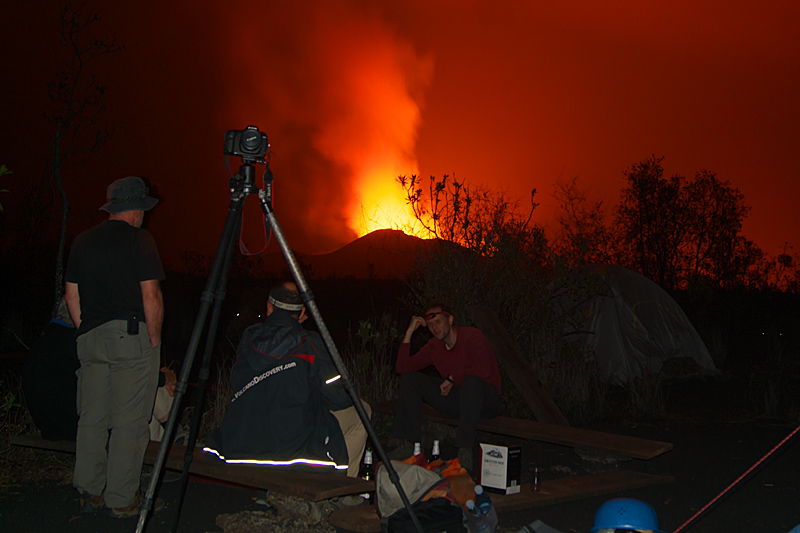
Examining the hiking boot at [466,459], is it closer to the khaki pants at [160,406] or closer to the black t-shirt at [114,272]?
the khaki pants at [160,406]

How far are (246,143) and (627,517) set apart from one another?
2441 millimetres

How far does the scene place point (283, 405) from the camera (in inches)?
155

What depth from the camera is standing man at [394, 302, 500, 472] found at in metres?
5.46

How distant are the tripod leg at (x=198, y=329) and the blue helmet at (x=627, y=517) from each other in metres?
1.91

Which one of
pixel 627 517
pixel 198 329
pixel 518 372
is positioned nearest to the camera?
pixel 627 517

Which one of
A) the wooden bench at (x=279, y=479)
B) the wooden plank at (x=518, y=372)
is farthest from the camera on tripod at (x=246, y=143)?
the wooden plank at (x=518, y=372)

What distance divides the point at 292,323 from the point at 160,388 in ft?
4.13

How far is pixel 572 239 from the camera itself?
929cm

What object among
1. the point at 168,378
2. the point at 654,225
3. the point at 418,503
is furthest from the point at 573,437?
the point at 654,225

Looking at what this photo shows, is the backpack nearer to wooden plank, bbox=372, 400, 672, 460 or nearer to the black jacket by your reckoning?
the black jacket

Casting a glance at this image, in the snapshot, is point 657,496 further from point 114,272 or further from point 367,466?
point 114,272

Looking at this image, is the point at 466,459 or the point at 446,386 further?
the point at 446,386

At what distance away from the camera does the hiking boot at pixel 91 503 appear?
4.11 metres

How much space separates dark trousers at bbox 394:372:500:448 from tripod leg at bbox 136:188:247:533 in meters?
2.46
